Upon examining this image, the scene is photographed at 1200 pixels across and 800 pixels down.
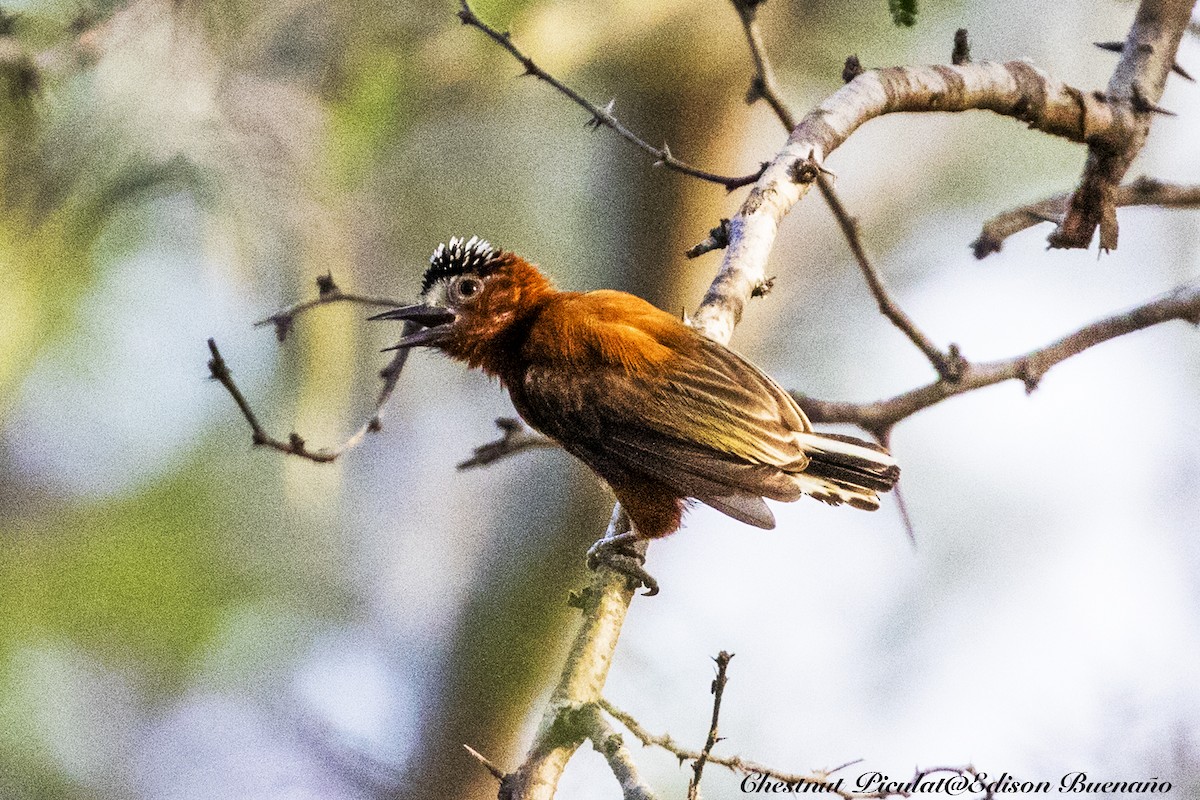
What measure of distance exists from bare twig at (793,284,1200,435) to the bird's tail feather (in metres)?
0.51

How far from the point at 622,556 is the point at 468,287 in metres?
0.54

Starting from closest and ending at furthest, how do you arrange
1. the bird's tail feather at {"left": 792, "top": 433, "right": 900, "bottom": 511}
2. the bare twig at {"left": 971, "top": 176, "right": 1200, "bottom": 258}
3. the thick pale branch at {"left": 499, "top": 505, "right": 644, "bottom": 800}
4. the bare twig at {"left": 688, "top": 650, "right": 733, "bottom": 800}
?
the bare twig at {"left": 688, "top": 650, "right": 733, "bottom": 800}
the thick pale branch at {"left": 499, "top": 505, "right": 644, "bottom": 800}
the bird's tail feather at {"left": 792, "top": 433, "right": 900, "bottom": 511}
the bare twig at {"left": 971, "top": 176, "right": 1200, "bottom": 258}

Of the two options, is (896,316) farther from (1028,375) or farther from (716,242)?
(716,242)

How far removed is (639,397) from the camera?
1725 millimetres

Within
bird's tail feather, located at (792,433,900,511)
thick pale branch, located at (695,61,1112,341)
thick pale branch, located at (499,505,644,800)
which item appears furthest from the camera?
thick pale branch, located at (695,61,1112,341)

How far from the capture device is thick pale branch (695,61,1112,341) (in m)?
1.72

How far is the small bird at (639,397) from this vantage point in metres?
1.62

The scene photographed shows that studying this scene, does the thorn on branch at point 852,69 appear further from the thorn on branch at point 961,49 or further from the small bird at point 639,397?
the small bird at point 639,397

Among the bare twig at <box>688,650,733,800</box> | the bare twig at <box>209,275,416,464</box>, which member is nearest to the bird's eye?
the bare twig at <box>209,275,416,464</box>

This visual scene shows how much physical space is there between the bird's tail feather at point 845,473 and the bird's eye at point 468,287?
0.62 m

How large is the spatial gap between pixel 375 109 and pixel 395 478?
935mm

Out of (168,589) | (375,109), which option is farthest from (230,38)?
(168,589)

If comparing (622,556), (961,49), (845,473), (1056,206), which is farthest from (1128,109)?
(622,556)

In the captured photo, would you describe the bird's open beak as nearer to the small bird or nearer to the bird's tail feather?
the small bird
